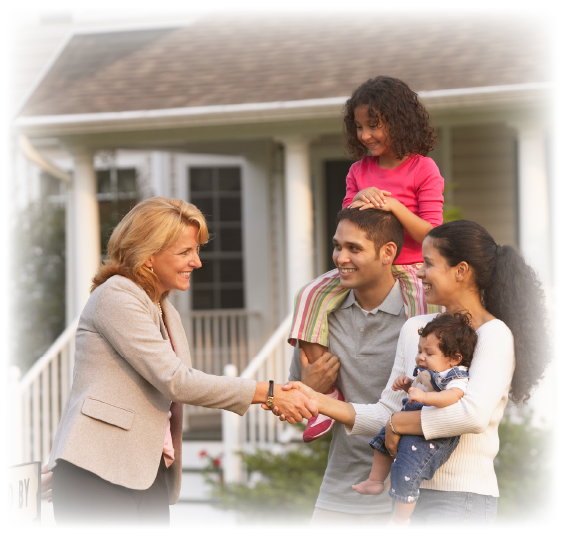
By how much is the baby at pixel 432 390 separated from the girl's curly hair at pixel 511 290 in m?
0.18

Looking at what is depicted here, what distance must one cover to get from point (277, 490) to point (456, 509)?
3834mm

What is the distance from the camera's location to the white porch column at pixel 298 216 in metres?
7.43

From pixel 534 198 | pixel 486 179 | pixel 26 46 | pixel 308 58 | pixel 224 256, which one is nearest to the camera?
pixel 534 198

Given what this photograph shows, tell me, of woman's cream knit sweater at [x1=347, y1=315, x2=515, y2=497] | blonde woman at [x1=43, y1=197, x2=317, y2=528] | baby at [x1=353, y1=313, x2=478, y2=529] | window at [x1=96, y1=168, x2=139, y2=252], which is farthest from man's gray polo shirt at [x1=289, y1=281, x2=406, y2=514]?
window at [x1=96, y1=168, x2=139, y2=252]

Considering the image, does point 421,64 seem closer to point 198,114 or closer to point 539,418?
point 198,114

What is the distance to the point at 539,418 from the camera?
22.0 feet

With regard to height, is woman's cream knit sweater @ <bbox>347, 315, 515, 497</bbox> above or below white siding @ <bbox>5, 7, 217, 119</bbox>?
below

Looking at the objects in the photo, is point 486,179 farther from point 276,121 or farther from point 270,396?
point 270,396

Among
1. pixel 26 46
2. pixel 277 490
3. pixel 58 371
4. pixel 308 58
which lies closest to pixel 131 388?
pixel 277 490

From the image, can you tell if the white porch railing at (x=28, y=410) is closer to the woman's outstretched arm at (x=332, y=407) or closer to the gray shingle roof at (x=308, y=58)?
the gray shingle roof at (x=308, y=58)

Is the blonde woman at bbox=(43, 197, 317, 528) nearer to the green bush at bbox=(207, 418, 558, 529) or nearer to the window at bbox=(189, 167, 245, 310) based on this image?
the green bush at bbox=(207, 418, 558, 529)

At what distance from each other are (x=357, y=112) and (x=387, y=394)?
1.09 meters

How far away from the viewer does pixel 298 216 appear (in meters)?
7.49

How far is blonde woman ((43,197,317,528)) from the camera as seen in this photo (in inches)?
108
